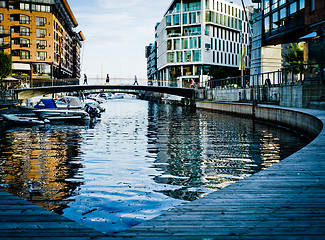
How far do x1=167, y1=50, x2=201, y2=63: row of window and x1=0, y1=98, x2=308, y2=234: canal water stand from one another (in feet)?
231

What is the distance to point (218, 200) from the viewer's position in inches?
208

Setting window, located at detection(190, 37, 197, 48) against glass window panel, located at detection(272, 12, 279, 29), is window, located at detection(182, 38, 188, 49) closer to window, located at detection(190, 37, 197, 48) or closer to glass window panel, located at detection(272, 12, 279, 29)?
window, located at detection(190, 37, 197, 48)

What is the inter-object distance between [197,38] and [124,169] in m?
81.0

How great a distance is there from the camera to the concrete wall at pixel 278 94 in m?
23.9

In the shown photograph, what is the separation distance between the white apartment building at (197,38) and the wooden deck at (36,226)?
83.4 m

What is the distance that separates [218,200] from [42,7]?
283ft

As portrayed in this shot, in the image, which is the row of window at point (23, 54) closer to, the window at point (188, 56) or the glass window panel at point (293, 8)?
the window at point (188, 56)

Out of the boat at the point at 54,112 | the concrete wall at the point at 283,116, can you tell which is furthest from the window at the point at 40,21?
the boat at the point at 54,112

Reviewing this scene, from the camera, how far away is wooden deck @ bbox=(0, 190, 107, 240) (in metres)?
4.05

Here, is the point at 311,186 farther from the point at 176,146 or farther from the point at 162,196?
Answer: the point at 176,146

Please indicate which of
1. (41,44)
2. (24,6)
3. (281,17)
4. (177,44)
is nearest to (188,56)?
(177,44)

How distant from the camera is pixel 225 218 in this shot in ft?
14.6

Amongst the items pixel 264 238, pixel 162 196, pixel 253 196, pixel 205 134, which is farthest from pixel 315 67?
pixel 264 238

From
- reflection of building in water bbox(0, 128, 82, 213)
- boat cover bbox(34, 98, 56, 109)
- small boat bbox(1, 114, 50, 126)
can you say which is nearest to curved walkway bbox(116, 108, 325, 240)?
reflection of building in water bbox(0, 128, 82, 213)
